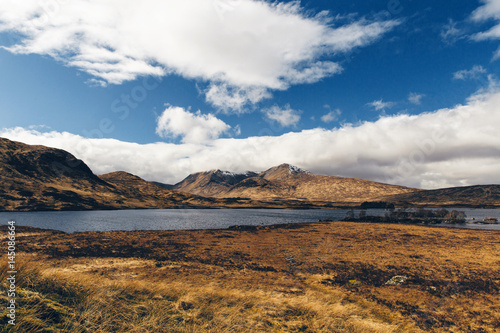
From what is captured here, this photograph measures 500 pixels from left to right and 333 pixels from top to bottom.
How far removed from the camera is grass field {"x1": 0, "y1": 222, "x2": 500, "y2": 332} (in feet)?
24.4

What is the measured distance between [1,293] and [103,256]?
20451 millimetres

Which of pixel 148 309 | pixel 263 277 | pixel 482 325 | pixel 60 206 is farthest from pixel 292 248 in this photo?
pixel 60 206

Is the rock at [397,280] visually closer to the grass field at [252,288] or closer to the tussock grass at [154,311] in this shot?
the grass field at [252,288]

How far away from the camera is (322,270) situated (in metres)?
20.4

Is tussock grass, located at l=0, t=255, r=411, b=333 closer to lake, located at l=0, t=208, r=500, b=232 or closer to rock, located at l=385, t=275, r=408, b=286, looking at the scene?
rock, located at l=385, t=275, r=408, b=286

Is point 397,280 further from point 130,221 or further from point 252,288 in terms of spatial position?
point 130,221

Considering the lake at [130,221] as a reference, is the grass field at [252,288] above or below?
above

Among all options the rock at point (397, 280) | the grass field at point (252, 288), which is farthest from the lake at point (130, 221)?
the rock at point (397, 280)

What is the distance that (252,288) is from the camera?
15289 mm

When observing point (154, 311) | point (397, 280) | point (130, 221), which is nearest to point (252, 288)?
point (154, 311)

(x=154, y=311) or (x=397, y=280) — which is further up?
(x=154, y=311)

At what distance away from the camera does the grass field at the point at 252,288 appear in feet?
24.4

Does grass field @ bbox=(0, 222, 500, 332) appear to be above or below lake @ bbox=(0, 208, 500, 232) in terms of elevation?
above

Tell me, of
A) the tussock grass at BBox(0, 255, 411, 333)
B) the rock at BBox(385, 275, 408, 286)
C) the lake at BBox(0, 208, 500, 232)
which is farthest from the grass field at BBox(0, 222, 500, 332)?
the lake at BBox(0, 208, 500, 232)
